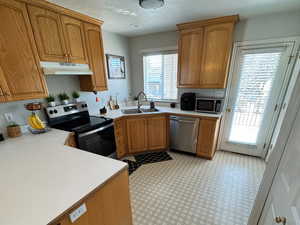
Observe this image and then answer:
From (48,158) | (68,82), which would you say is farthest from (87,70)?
(48,158)

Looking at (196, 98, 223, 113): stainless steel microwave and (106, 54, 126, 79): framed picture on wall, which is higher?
(106, 54, 126, 79): framed picture on wall

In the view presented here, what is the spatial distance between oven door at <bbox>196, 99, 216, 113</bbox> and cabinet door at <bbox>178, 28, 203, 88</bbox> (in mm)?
332

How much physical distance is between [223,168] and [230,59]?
2021 millimetres

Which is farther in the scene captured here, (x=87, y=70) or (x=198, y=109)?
(x=198, y=109)

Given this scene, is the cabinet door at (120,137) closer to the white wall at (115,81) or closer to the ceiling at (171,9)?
the white wall at (115,81)

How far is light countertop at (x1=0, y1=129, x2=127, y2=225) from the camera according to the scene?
2.25 feet

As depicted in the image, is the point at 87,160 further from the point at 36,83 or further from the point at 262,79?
the point at 262,79

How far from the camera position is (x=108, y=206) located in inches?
38.3

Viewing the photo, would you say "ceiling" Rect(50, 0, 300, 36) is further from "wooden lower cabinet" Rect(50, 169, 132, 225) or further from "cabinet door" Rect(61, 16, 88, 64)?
"wooden lower cabinet" Rect(50, 169, 132, 225)

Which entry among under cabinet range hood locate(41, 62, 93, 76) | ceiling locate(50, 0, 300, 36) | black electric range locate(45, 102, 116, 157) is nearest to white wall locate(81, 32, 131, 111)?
black electric range locate(45, 102, 116, 157)

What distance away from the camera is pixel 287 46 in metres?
2.22

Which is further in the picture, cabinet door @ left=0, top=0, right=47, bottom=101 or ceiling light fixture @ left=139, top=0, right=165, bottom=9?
ceiling light fixture @ left=139, top=0, right=165, bottom=9

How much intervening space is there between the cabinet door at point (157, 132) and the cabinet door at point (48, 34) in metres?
1.81

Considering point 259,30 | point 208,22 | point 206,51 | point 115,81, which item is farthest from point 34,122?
point 259,30
